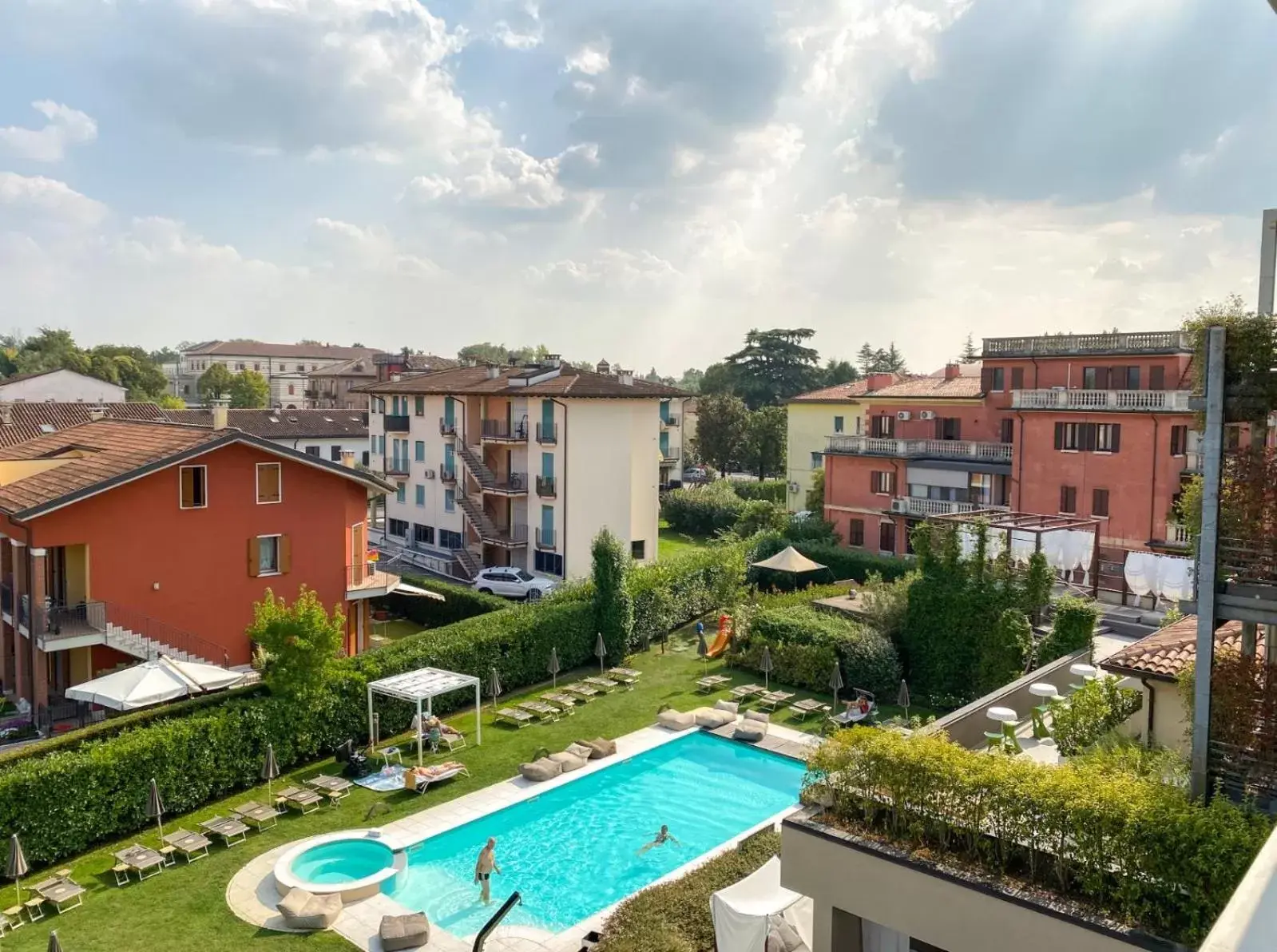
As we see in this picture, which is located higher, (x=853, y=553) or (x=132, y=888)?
(x=853, y=553)

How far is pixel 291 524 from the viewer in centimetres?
2698

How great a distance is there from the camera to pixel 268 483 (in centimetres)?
2658

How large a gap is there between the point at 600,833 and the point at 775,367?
7602 cm

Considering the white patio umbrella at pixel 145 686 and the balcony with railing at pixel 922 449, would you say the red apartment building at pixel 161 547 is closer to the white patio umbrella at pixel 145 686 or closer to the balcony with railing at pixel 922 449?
the white patio umbrella at pixel 145 686

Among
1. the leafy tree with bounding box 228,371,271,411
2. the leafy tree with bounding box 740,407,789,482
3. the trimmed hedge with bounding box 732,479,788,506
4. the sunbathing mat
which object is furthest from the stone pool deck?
the leafy tree with bounding box 228,371,271,411

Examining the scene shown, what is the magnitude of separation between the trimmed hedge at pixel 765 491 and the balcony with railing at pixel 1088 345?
71.6ft

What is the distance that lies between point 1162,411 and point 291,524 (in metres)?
28.9

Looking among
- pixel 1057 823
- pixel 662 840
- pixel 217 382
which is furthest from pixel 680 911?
pixel 217 382

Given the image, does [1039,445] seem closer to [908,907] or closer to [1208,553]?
[1208,553]

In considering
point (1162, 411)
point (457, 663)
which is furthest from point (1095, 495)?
point (457, 663)

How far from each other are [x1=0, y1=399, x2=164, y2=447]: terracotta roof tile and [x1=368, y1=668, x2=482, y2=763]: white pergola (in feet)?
74.7

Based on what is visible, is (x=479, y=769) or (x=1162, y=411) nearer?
(x=479, y=769)

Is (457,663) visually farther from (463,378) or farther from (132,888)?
(463,378)

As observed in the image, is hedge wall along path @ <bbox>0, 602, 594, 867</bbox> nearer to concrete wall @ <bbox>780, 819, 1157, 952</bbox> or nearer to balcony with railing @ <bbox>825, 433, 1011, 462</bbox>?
concrete wall @ <bbox>780, 819, 1157, 952</bbox>
